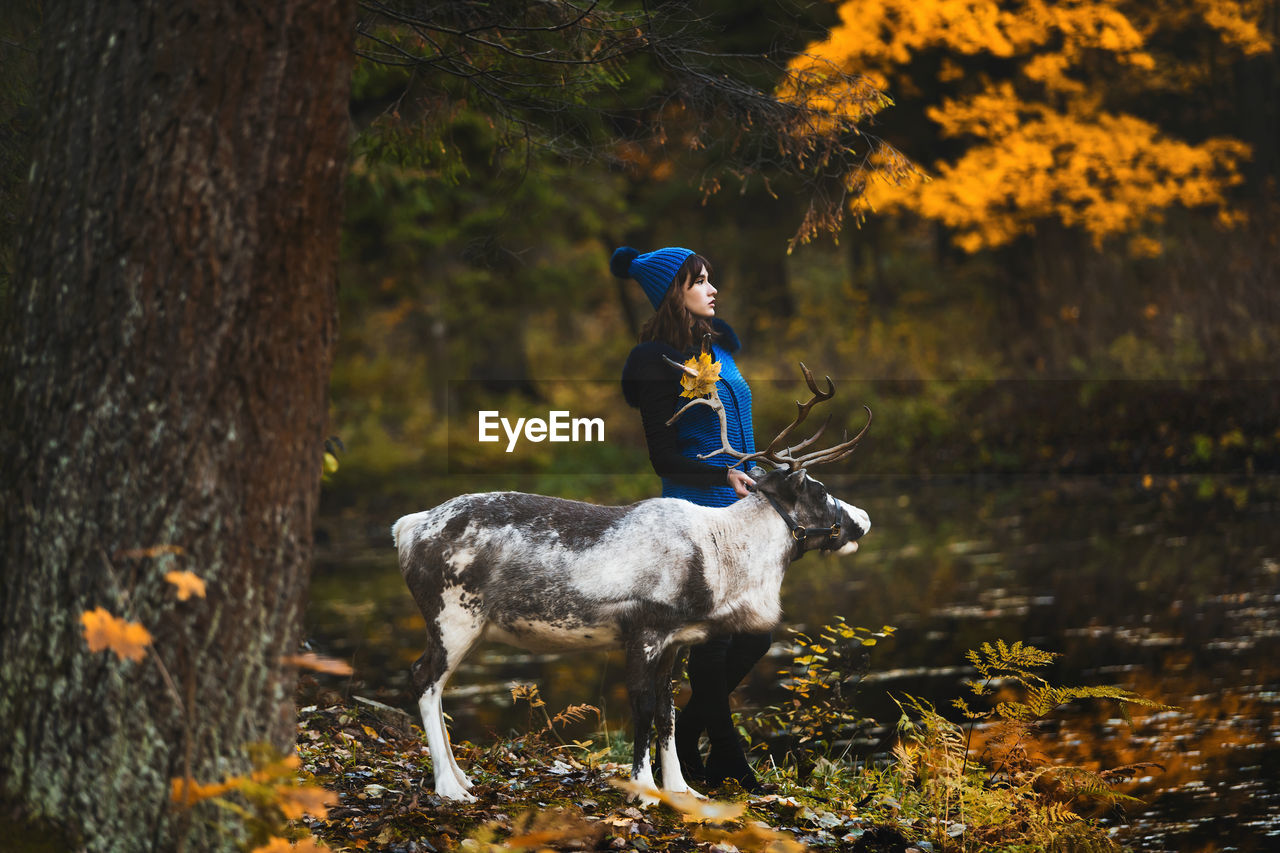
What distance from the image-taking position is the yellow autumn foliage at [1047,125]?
1836 cm

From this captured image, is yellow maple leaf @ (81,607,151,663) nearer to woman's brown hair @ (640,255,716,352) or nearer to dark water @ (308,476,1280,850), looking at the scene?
woman's brown hair @ (640,255,716,352)

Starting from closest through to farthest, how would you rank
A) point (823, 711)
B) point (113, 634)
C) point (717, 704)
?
point (113, 634), point (717, 704), point (823, 711)

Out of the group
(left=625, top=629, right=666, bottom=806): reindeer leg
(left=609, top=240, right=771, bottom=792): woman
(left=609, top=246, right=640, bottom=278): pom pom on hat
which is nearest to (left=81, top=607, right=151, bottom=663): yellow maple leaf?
(left=625, top=629, right=666, bottom=806): reindeer leg

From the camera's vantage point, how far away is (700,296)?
566 centimetres

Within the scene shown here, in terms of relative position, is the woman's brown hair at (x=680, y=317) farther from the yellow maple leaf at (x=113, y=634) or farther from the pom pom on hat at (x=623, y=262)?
the yellow maple leaf at (x=113, y=634)

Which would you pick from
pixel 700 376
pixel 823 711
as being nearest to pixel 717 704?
pixel 823 711

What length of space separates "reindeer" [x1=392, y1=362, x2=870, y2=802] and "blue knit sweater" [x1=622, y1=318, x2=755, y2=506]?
35cm

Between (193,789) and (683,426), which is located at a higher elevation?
(683,426)

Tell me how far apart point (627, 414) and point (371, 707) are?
14.7m

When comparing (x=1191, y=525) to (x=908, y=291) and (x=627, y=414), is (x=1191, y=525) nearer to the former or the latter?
(x=627, y=414)

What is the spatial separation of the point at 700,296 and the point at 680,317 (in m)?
0.14

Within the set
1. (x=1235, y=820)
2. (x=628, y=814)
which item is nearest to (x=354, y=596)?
(x=628, y=814)

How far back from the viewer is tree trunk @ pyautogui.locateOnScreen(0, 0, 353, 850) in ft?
10.8

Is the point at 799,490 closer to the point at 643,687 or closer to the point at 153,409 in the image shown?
the point at 643,687
